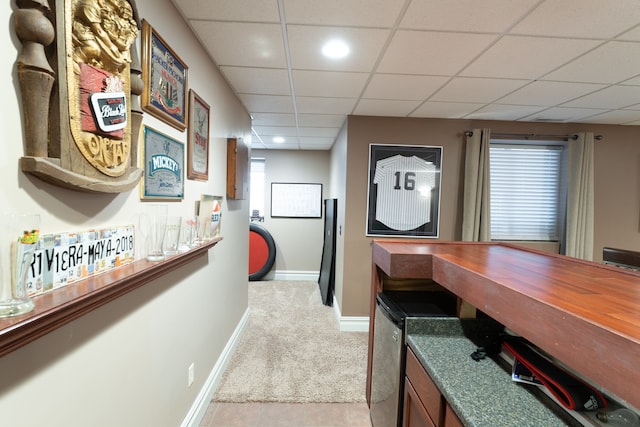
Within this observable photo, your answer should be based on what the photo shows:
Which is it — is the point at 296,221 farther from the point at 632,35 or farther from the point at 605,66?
the point at 632,35

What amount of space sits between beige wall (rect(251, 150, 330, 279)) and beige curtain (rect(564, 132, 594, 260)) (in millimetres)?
3419

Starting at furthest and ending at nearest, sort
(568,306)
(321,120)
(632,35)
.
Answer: (321,120) → (632,35) → (568,306)

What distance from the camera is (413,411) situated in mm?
1203

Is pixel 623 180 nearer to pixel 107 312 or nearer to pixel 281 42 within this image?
pixel 281 42

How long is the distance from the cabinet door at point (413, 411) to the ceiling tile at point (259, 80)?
2.17 m

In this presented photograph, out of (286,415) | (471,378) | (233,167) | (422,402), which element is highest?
(233,167)

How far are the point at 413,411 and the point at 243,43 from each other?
2.20m

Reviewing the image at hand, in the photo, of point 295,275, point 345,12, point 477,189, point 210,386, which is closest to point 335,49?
point 345,12

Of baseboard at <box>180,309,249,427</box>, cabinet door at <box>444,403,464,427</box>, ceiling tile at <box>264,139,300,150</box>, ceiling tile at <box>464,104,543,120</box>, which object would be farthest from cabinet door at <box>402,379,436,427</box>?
ceiling tile at <box>264,139,300,150</box>

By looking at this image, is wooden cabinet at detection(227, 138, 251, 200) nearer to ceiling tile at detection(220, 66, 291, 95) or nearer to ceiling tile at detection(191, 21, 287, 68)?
ceiling tile at detection(220, 66, 291, 95)

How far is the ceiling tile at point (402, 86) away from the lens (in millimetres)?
2195

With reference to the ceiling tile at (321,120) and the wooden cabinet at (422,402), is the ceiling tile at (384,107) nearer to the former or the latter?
the ceiling tile at (321,120)

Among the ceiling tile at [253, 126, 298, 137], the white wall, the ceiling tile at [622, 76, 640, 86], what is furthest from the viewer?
the ceiling tile at [253, 126, 298, 137]

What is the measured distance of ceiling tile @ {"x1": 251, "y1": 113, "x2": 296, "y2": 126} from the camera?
3.22 metres
